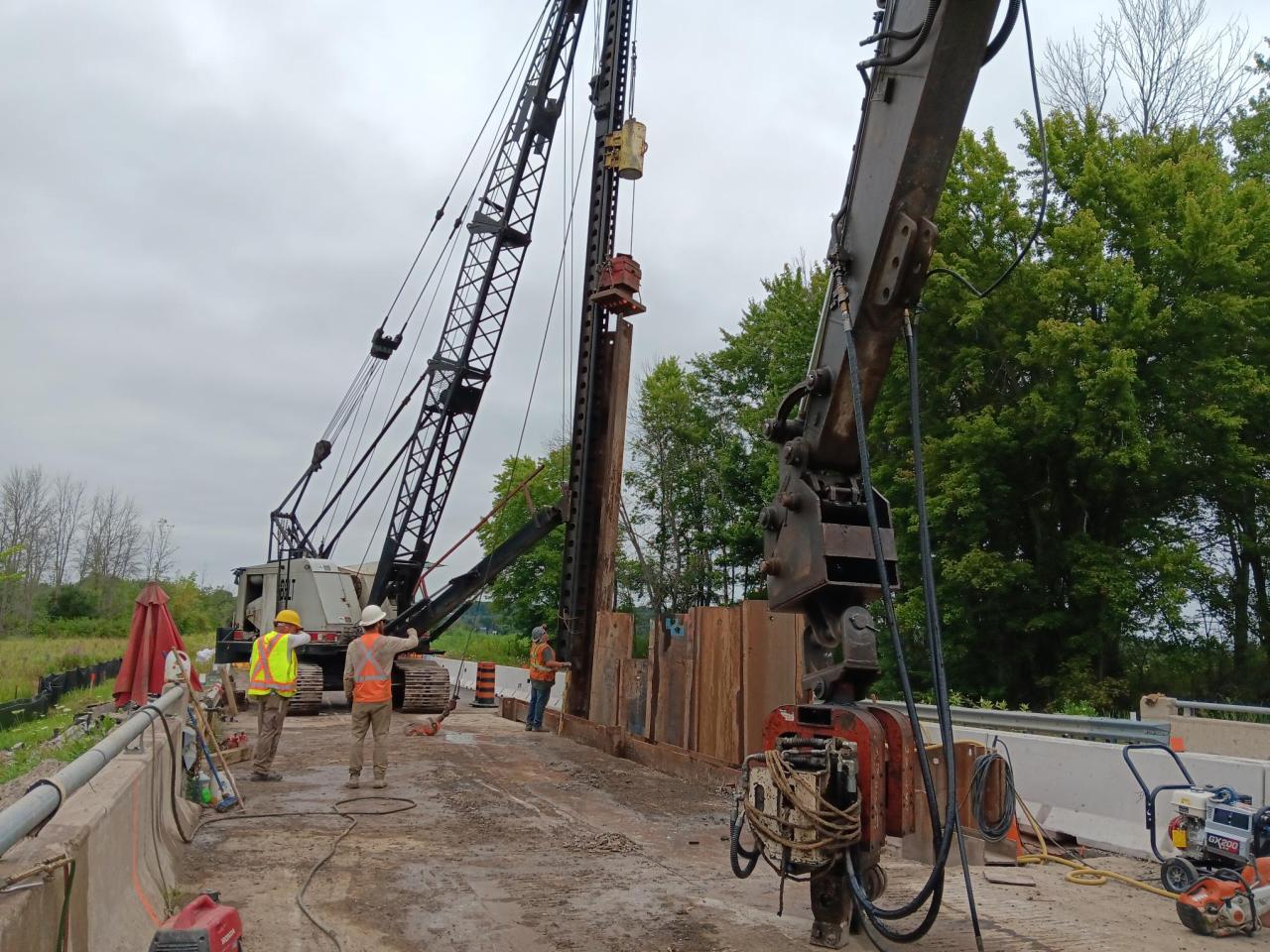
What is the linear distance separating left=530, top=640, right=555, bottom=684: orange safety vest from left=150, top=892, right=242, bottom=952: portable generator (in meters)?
11.5

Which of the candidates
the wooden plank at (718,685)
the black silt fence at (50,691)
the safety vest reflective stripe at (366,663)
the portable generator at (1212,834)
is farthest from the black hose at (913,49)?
the black silt fence at (50,691)

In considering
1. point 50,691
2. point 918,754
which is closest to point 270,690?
point 918,754

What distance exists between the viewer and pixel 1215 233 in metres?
19.1

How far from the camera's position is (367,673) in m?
10.2

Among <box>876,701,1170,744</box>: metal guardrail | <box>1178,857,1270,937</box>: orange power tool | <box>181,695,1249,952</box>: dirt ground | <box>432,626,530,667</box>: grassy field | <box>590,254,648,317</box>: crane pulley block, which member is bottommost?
<box>181,695,1249,952</box>: dirt ground

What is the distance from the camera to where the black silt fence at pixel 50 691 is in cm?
1800

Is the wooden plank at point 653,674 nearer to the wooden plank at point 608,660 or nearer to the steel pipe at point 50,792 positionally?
the wooden plank at point 608,660

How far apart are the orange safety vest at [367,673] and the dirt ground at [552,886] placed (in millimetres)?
947

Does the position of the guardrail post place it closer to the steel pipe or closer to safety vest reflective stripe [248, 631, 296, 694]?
safety vest reflective stripe [248, 631, 296, 694]

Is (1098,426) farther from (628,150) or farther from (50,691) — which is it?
(50,691)

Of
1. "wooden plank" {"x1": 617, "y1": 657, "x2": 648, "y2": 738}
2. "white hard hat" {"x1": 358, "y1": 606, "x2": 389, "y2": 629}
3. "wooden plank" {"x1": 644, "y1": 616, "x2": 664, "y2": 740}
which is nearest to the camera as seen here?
"white hard hat" {"x1": 358, "y1": 606, "x2": 389, "y2": 629}

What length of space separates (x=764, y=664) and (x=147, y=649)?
593cm

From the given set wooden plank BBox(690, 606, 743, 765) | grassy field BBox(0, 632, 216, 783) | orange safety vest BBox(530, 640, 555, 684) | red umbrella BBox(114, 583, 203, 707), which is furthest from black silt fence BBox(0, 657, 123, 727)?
wooden plank BBox(690, 606, 743, 765)

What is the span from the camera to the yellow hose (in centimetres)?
652
